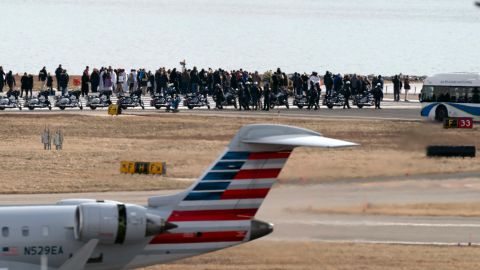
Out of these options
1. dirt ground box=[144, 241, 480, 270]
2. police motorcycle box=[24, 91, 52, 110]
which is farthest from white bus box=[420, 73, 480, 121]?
dirt ground box=[144, 241, 480, 270]

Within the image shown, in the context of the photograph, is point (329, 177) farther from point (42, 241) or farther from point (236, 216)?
point (42, 241)

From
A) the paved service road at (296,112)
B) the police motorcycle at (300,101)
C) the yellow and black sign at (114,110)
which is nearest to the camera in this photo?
the yellow and black sign at (114,110)

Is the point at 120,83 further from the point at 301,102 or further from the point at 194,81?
the point at 301,102

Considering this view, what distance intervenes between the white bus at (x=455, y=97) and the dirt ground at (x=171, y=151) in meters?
4.62

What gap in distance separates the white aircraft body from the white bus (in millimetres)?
51902

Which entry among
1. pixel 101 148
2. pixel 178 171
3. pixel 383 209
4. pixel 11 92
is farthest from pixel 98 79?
pixel 383 209

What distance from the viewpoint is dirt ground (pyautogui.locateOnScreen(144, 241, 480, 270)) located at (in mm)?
39781

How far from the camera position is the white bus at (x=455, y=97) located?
8625cm

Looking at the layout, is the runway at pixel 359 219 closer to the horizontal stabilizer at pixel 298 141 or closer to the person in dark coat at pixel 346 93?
the horizontal stabilizer at pixel 298 141

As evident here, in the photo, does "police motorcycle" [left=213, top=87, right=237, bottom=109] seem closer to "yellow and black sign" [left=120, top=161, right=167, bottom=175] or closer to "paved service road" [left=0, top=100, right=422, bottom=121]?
"paved service road" [left=0, top=100, right=422, bottom=121]

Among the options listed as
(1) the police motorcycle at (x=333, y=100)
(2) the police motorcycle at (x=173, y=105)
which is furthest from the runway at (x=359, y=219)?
(1) the police motorcycle at (x=333, y=100)

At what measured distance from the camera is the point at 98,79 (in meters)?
101

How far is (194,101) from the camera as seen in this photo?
94812 mm

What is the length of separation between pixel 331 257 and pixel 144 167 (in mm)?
19264
